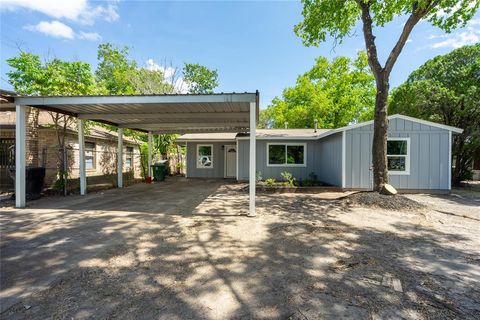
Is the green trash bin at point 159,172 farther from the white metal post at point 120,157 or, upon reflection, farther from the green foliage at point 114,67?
the green foliage at point 114,67

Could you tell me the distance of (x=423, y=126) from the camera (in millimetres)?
9398

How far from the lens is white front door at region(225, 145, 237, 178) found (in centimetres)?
1579

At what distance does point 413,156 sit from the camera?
9438mm

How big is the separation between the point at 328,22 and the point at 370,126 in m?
4.44

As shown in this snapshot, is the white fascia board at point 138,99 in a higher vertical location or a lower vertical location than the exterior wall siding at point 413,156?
higher

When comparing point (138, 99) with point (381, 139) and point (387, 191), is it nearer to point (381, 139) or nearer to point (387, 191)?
point (381, 139)

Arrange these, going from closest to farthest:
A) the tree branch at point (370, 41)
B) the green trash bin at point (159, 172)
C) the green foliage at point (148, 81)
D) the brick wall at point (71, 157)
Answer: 1. the tree branch at point (370, 41)
2. the brick wall at point (71, 157)
3. the green trash bin at point (159, 172)
4. the green foliage at point (148, 81)

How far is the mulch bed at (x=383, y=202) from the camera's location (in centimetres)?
663

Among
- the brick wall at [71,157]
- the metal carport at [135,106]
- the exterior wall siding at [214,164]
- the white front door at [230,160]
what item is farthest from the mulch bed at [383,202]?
the brick wall at [71,157]

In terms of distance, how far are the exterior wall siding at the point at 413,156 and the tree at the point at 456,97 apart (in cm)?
412

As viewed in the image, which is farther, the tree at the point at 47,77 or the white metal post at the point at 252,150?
the tree at the point at 47,77

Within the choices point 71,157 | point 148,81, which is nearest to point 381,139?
point 71,157

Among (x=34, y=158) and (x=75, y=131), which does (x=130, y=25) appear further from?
(x=34, y=158)

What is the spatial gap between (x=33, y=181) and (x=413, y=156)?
13.5 m
